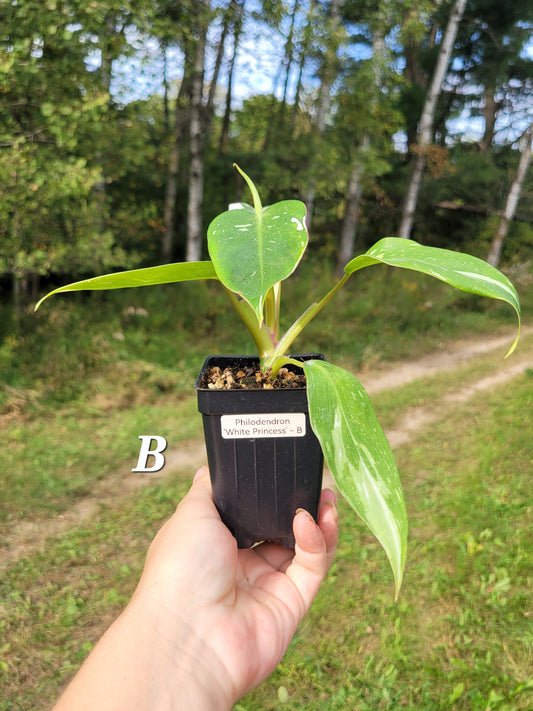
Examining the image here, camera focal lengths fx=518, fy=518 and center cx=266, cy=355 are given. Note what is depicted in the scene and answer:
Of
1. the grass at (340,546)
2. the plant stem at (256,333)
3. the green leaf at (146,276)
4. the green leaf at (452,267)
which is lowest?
the grass at (340,546)

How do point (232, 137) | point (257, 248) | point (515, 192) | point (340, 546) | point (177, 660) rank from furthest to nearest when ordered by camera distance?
1. point (232, 137)
2. point (515, 192)
3. point (340, 546)
4. point (177, 660)
5. point (257, 248)

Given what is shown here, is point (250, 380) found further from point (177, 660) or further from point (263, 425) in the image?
point (177, 660)

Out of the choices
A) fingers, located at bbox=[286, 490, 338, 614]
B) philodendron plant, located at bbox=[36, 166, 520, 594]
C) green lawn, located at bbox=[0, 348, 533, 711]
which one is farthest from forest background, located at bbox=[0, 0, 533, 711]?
philodendron plant, located at bbox=[36, 166, 520, 594]

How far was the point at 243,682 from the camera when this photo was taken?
0.96 meters

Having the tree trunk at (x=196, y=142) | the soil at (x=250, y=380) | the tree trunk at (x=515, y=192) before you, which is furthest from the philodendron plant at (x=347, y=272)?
the tree trunk at (x=515, y=192)

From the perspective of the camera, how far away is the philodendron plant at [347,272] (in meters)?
0.74

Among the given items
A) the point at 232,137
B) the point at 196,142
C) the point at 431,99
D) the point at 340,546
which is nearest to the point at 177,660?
the point at 340,546

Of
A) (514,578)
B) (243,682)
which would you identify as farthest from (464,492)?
(243,682)

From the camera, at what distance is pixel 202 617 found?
3.12ft

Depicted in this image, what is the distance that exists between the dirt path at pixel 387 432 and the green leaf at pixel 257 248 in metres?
2.03

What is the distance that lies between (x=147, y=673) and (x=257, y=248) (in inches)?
27.9

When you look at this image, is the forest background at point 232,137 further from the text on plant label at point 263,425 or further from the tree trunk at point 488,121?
the text on plant label at point 263,425

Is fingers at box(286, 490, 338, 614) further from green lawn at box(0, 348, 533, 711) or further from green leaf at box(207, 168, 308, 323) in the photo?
green lawn at box(0, 348, 533, 711)

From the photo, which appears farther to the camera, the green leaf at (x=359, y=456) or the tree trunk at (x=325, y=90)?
the tree trunk at (x=325, y=90)
